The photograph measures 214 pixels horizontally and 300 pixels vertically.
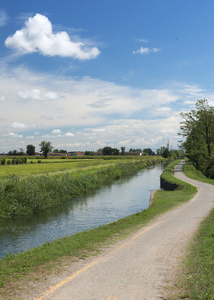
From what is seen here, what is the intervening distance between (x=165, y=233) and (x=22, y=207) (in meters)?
13.4

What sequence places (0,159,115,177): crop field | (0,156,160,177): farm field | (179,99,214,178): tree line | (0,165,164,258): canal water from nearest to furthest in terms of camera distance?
(0,165,164,258): canal water < (0,159,115,177): crop field < (0,156,160,177): farm field < (179,99,214,178): tree line

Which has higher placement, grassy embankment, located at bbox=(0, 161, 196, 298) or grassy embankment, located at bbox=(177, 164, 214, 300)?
grassy embankment, located at bbox=(177, 164, 214, 300)

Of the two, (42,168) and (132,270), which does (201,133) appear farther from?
(132,270)

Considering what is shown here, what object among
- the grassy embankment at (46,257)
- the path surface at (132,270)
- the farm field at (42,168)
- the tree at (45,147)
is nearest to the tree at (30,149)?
the tree at (45,147)

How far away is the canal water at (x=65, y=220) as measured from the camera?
14.8 metres

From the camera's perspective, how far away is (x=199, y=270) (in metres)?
7.30

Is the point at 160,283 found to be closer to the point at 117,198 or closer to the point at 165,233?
the point at 165,233

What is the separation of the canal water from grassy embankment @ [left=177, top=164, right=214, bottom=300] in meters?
7.63

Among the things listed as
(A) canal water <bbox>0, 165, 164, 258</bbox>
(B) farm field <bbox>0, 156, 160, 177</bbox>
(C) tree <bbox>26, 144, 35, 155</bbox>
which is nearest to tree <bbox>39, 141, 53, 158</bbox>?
(C) tree <bbox>26, 144, 35, 155</bbox>

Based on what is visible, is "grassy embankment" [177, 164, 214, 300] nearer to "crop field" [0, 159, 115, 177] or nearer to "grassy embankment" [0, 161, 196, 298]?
"grassy embankment" [0, 161, 196, 298]

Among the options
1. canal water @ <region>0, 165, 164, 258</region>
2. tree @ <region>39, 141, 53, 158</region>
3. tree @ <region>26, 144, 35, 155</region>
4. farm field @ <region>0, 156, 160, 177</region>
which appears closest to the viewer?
canal water @ <region>0, 165, 164, 258</region>

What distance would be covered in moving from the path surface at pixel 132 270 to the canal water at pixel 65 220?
574 centimetres

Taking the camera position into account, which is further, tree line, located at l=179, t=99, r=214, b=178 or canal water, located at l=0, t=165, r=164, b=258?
tree line, located at l=179, t=99, r=214, b=178

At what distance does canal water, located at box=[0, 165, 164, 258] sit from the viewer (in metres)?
14.8
